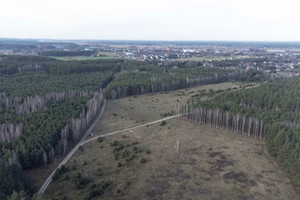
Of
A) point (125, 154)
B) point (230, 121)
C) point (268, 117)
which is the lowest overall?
point (125, 154)

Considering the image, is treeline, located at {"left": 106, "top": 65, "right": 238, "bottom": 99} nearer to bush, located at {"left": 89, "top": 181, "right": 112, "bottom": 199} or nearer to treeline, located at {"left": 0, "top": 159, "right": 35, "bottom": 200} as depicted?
bush, located at {"left": 89, "top": 181, "right": 112, "bottom": 199}

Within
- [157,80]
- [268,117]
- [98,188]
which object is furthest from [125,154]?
[157,80]

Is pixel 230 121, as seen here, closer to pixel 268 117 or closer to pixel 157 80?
pixel 268 117

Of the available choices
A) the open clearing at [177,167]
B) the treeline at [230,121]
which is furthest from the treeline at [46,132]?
the treeline at [230,121]

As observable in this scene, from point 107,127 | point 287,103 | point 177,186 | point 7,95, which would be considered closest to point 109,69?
point 7,95

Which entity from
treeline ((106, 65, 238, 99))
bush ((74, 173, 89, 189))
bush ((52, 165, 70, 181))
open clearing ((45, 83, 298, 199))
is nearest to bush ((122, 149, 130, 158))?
open clearing ((45, 83, 298, 199))

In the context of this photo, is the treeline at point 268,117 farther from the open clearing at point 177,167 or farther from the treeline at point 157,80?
the treeline at point 157,80
